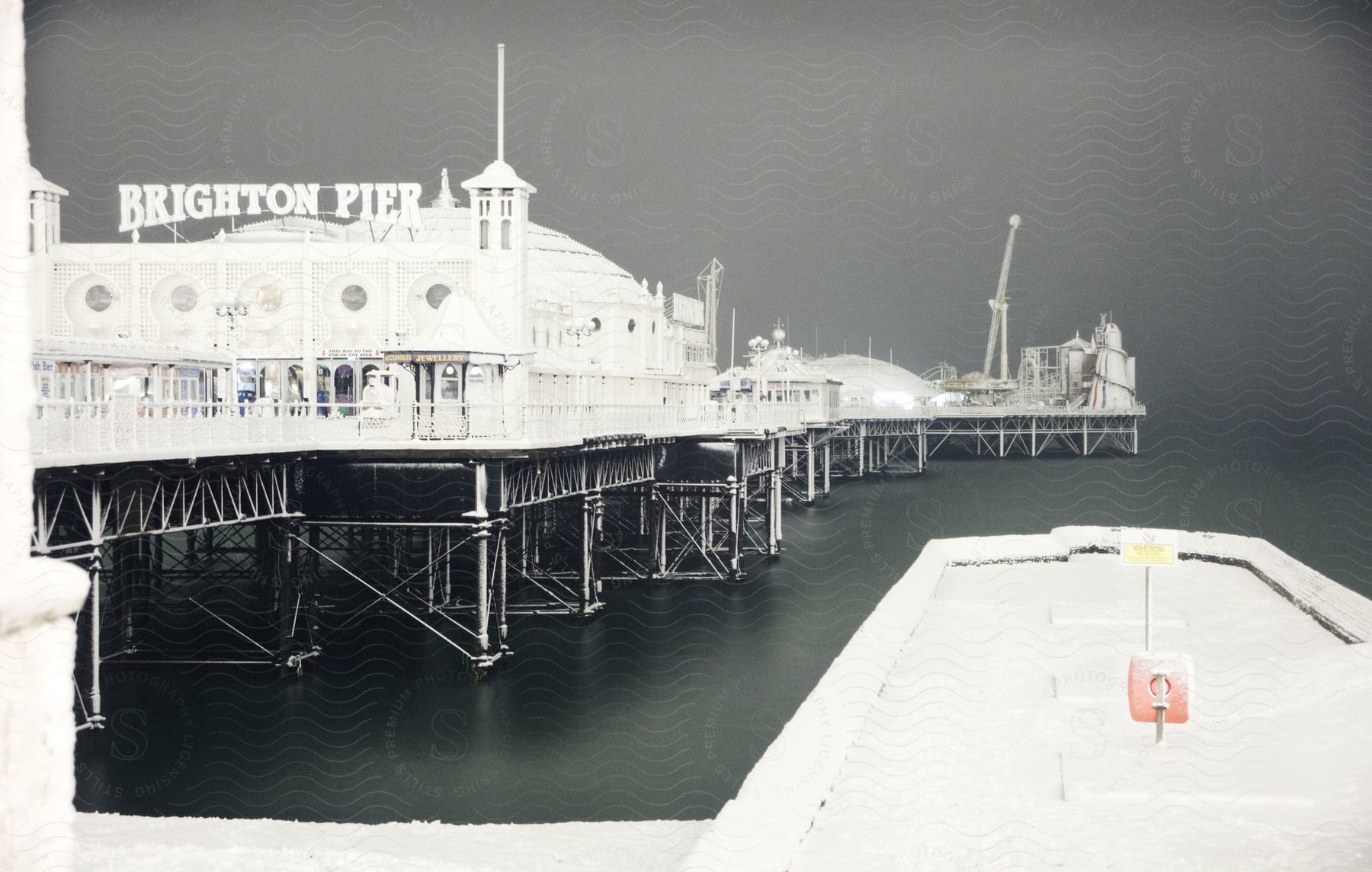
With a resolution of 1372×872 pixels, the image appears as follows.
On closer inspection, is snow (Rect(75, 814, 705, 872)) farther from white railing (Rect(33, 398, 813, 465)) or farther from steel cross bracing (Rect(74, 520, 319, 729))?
steel cross bracing (Rect(74, 520, 319, 729))

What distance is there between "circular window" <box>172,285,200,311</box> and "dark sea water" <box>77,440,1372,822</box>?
418 inches

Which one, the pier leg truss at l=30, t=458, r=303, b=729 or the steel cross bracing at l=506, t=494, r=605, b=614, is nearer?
the pier leg truss at l=30, t=458, r=303, b=729

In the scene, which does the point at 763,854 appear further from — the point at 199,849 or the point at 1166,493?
the point at 1166,493

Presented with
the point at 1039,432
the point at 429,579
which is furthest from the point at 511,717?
the point at 1039,432

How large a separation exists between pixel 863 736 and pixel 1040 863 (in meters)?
3.12

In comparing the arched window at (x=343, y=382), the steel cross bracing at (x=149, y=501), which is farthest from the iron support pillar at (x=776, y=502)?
the steel cross bracing at (x=149, y=501)

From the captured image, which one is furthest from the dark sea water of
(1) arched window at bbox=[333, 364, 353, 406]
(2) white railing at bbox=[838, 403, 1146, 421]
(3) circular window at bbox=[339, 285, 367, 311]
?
(2) white railing at bbox=[838, 403, 1146, 421]

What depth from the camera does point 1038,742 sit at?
9.98 meters

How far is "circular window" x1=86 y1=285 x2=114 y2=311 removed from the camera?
2556cm

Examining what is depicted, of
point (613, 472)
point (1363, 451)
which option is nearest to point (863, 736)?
point (613, 472)

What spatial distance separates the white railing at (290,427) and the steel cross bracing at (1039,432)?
62.0 m

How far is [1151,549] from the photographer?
401 inches

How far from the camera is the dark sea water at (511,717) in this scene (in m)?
11.8

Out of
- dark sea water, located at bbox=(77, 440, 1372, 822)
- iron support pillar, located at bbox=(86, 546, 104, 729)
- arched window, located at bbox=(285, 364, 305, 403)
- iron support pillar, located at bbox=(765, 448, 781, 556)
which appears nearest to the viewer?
iron support pillar, located at bbox=(86, 546, 104, 729)
